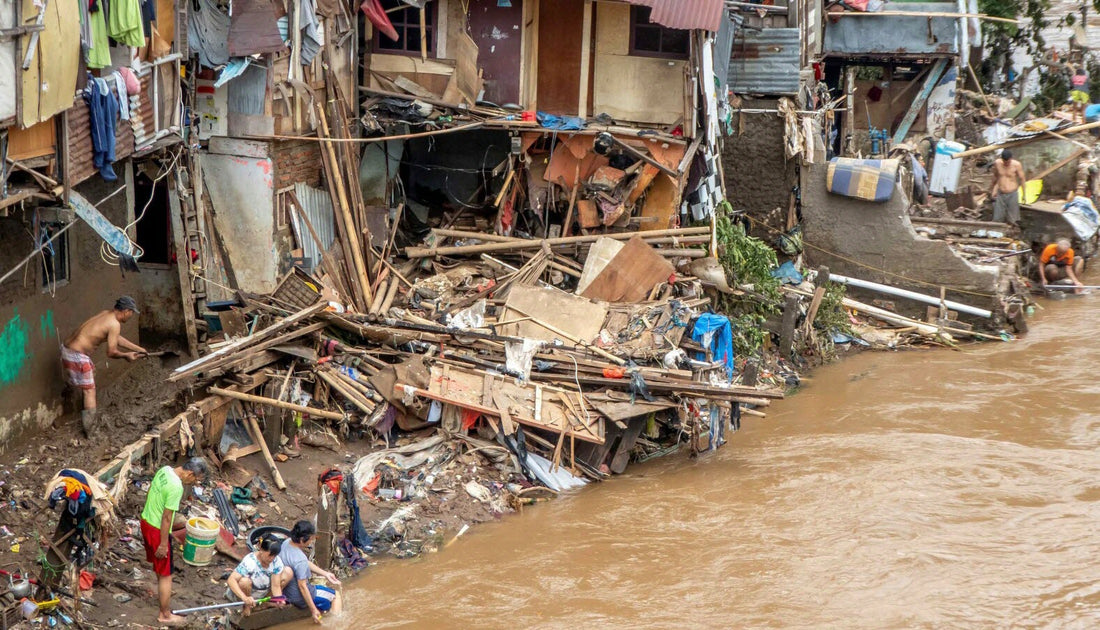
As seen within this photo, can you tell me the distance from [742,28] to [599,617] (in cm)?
1061

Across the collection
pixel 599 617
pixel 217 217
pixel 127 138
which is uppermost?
pixel 127 138

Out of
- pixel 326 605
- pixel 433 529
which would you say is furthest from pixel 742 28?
pixel 326 605

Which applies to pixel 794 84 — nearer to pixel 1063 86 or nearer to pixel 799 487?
pixel 799 487

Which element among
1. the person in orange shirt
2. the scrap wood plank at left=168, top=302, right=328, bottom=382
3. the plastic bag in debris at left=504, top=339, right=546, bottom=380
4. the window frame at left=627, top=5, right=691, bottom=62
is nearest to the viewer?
the scrap wood plank at left=168, top=302, right=328, bottom=382

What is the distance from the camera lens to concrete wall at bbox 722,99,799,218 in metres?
18.0

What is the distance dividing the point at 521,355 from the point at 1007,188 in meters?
10.8

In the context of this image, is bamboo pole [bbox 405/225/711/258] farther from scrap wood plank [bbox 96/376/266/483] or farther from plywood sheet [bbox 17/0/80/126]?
plywood sheet [bbox 17/0/80/126]

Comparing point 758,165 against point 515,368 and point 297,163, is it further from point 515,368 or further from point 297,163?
point 297,163

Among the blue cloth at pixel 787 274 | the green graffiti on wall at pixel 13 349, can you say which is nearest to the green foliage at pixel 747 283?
the blue cloth at pixel 787 274

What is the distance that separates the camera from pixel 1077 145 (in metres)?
21.0

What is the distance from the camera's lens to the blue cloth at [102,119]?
10.1m

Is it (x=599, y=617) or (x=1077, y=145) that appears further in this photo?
(x=1077, y=145)

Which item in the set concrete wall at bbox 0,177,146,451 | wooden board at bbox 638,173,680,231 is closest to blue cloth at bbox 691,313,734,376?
wooden board at bbox 638,173,680,231

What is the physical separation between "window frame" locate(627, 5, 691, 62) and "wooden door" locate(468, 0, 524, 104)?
148cm
